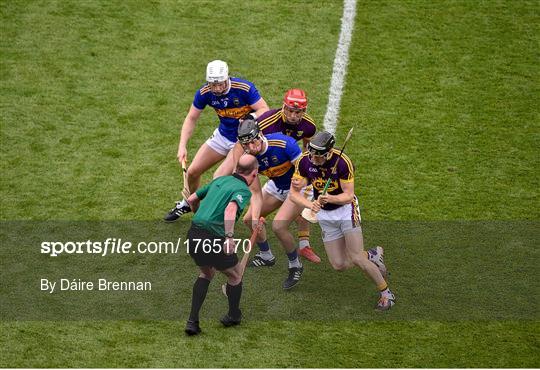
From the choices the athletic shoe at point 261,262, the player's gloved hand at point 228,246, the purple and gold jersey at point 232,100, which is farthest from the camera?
the purple and gold jersey at point 232,100

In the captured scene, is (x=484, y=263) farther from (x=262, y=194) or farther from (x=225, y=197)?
(x=225, y=197)

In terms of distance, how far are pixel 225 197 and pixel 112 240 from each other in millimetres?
2928

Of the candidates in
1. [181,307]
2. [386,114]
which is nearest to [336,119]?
[386,114]

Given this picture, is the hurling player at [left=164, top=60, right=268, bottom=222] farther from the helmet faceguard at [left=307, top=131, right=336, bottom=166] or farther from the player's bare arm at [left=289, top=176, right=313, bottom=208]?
the helmet faceguard at [left=307, top=131, right=336, bottom=166]

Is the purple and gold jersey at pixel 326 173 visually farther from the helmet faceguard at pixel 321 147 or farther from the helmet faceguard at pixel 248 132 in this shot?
the helmet faceguard at pixel 248 132

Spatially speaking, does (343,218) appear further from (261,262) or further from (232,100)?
(232,100)

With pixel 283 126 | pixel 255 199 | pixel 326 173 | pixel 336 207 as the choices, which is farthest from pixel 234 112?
pixel 336 207

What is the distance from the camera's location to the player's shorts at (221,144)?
45.5 feet

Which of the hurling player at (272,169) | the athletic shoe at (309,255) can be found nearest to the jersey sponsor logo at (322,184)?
the hurling player at (272,169)

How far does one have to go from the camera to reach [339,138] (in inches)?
611

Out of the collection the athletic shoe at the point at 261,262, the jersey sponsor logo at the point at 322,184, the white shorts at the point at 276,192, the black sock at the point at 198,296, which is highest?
the jersey sponsor logo at the point at 322,184

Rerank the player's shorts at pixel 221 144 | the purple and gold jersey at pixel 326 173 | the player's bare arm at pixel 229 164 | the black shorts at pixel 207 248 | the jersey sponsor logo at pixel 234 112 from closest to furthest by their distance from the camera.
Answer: the black shorts at pixel 207 248, the purple and gold jersey at pixel 326 173, the player's bare arm at pixel 229 164, the jersey sponsor logo at pixel 234 112, the player's shorts at pixel 221 144

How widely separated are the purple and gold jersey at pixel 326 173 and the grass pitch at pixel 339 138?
4.69 feet

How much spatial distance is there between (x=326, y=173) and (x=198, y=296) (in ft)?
6.56
